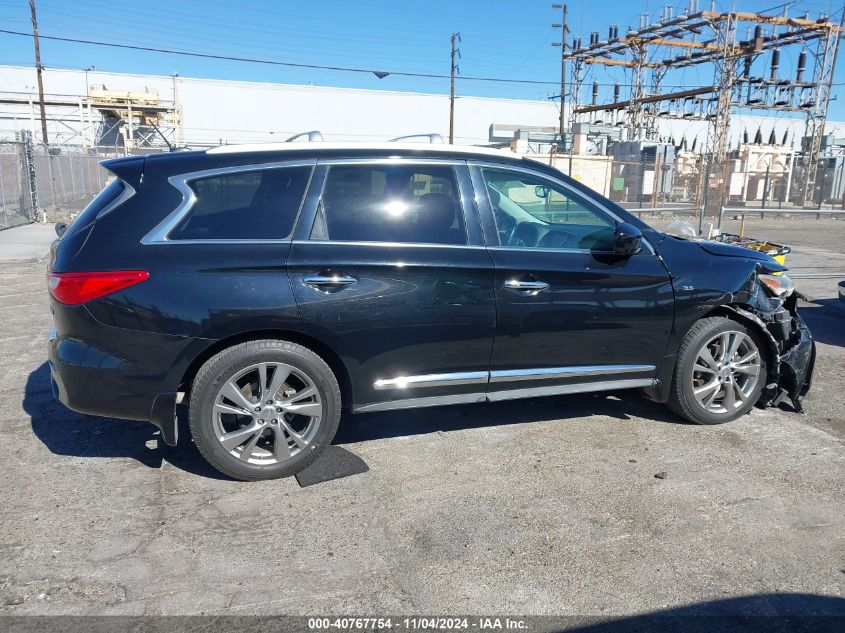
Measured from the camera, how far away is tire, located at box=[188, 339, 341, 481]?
359cm

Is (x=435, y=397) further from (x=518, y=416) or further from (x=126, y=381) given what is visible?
(x=126, y=381)

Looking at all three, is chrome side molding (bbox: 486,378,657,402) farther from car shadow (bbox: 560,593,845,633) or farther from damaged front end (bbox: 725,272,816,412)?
car shadow (bbox: 560,593,845,633)

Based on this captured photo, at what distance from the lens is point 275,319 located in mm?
3592

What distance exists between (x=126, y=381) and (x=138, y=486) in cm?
64

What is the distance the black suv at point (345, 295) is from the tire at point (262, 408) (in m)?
0.01

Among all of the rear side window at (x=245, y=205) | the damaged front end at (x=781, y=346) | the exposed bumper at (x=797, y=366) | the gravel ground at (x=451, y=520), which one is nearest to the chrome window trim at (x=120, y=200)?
the rear side window at (x=245, y=205)

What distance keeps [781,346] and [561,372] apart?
1788mm

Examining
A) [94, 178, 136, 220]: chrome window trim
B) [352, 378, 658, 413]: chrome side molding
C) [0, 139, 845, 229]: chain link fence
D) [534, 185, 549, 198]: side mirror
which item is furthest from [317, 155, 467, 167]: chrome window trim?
[0, 139, 845, 229]: chain link fence

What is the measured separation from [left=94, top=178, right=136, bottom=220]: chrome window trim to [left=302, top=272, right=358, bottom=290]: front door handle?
104 centimetres

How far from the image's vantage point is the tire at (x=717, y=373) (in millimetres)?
4453

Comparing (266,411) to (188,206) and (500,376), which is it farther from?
(500,376)

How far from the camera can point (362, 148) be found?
401 centimetres

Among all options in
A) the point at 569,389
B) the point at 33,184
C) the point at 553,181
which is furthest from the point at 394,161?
the point at 33,184

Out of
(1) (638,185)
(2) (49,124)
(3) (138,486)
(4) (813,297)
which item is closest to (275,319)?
(3) (138,486)
